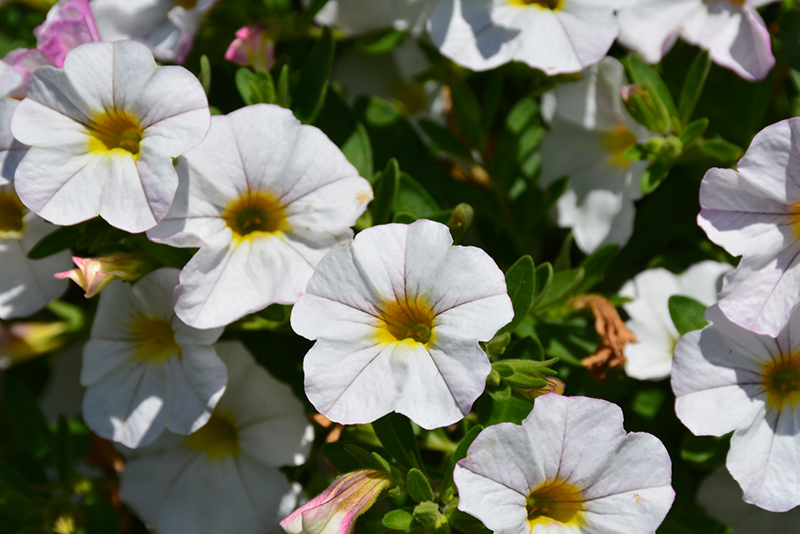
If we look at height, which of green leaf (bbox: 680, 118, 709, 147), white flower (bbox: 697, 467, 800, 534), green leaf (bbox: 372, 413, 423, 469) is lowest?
white flower (bbox: 697, 467, 800, 534)

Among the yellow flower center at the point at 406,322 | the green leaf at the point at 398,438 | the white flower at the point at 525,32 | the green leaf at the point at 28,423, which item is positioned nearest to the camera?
the yellow flower center at the point at 406,322

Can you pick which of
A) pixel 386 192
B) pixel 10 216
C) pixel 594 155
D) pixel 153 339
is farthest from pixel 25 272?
pixel 594 155

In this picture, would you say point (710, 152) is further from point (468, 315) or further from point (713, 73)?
point (468, 315)

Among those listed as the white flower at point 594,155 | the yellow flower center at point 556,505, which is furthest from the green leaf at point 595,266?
the yellow flower center at point 556,505

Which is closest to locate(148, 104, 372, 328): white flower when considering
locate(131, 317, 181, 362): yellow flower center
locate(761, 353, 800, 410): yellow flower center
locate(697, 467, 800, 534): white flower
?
locate(131, 317, 181, 362): yellow flower center

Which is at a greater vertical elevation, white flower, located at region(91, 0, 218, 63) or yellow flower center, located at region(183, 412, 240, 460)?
white flower, located at region(91, 0, 218, 63)

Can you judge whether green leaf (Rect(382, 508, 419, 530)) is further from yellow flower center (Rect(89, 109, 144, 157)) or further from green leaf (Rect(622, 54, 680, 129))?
green leaf (Rect(622, 54, 680, 129))

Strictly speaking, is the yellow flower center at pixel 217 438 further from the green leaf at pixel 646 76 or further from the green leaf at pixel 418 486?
the green leaf at pixel 646 76
